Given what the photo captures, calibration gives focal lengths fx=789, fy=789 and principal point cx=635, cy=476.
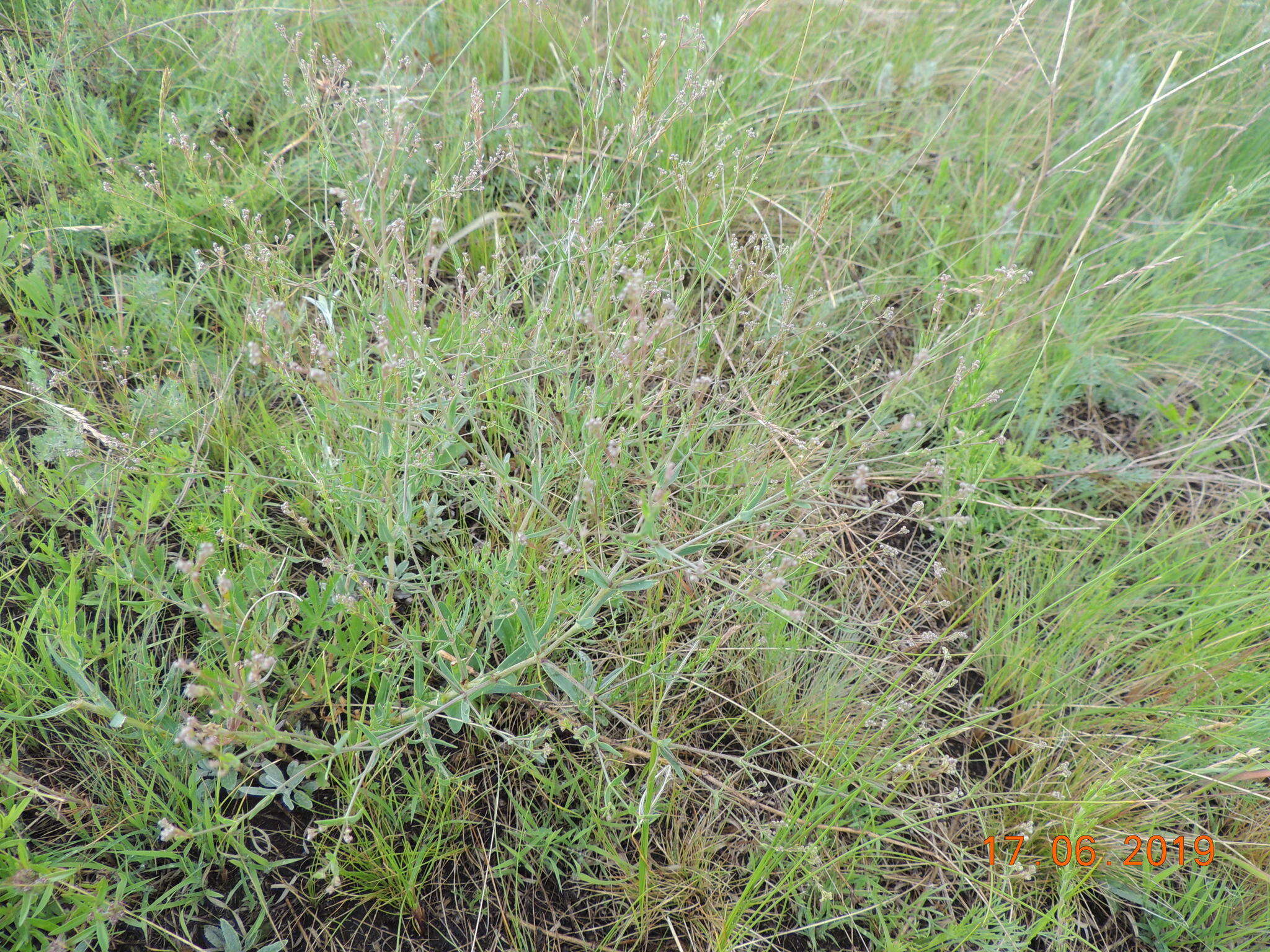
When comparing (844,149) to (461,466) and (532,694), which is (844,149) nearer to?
(461,466)

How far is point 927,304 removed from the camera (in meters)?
2.57

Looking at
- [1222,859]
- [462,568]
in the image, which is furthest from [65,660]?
[1222,859]

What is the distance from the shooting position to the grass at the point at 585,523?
150 centimetres
